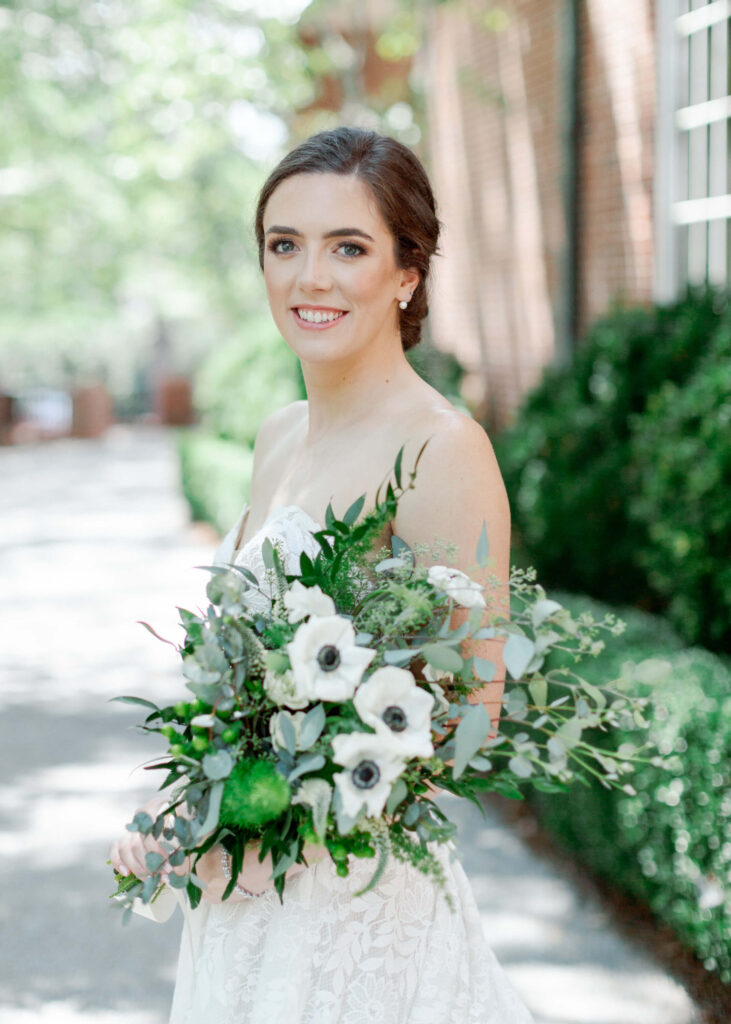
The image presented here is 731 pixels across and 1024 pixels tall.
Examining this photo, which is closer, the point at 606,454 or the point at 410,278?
the point at 410,278

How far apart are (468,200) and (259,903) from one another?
9593 millimetres

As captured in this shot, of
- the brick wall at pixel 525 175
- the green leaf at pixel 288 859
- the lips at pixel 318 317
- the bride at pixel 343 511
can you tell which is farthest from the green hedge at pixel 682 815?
the brick wall at pixel 525 175

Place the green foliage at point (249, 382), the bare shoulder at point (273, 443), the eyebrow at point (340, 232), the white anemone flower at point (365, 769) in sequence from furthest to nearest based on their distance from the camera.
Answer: the green foliage at point (249, 382) → the bare shoulder at point (273, 443) → the eyebrow at point (340, 232) → the white anemone flower at point (365, 769)

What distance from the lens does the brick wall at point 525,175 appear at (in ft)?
24.0

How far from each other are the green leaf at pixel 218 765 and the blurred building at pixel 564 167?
4754 mm

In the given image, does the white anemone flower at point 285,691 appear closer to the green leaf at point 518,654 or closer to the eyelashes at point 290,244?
the green leaf at point 518,654

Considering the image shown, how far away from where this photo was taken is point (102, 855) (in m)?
4.89

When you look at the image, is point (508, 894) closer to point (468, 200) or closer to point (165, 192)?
point (468, 200)

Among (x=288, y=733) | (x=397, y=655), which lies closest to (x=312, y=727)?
(x=288, y=733)

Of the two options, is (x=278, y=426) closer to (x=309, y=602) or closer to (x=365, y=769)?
(x=309, y=602)

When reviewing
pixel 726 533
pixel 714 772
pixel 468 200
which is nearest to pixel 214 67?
pixel 468 200

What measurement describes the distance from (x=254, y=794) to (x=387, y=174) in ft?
3.63

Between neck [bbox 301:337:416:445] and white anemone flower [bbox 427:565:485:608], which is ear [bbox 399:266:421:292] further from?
white anemone flower [bbox 427:565:485:608]

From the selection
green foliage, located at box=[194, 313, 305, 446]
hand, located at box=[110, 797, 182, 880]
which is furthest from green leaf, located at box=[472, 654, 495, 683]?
green foliage, located at box=[194, 313, 305, 446]
